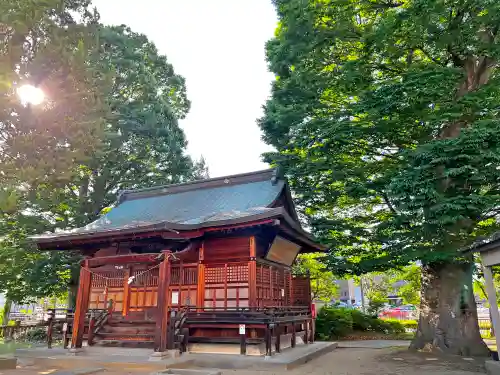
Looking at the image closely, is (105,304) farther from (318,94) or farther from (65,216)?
(318,94)

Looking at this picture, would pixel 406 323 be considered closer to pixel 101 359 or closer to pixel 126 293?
pixel 126 293

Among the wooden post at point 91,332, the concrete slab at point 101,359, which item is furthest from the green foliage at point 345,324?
the wooden post at point 91,332

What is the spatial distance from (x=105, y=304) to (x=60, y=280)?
813 cm

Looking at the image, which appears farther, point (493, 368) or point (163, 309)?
point (163, 309)

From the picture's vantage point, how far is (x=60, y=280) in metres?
19.1

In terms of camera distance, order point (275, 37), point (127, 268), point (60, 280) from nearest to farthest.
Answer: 1. point (127, 268)
2. point (275, 37)
3. point (60, 280)

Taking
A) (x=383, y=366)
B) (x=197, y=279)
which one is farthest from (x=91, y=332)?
(x=383, y=366)

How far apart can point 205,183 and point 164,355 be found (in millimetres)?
8771

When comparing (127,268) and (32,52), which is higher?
(32,52)

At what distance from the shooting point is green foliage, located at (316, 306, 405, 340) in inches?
739

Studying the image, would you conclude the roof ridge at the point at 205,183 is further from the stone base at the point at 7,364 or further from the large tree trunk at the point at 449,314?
the stone base at the point at 7,364

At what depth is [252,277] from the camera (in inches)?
440

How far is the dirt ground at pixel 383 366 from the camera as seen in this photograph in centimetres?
859

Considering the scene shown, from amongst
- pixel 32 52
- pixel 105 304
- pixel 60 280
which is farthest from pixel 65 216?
pixel 32 52
